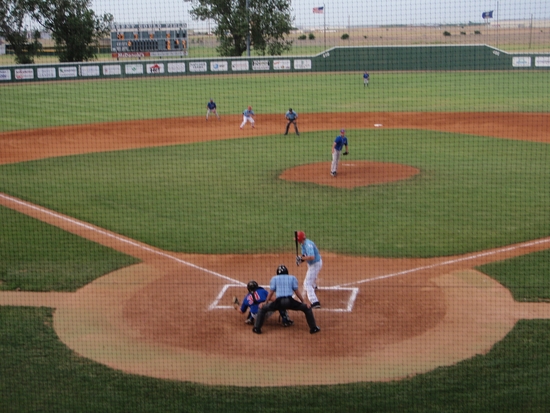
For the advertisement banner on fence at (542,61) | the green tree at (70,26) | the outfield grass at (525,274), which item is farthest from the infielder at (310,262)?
the green tree at (70,26)

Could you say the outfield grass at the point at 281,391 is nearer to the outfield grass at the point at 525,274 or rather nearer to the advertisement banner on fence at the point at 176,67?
the outfield grass at the point at 525,274

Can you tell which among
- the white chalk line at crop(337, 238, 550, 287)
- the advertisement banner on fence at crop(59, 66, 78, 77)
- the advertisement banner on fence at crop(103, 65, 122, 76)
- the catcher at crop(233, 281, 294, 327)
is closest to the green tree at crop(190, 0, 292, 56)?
the advertisement banner on fence at crop(103, 65, 122, 76)

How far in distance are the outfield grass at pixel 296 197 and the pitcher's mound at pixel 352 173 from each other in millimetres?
442

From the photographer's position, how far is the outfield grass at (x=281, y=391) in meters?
7.51

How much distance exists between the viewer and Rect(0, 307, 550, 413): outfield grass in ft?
24.6

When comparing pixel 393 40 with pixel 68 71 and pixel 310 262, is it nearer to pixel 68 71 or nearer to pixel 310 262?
pixel 68 71

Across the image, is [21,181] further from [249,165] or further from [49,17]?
[49,17]

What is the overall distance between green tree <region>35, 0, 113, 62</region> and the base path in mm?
36744

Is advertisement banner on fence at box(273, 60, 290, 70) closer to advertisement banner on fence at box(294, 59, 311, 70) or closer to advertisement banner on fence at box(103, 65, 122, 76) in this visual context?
advertisement banner on fence at box(294, 59, 311, 70)

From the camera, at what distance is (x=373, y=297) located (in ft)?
34.8

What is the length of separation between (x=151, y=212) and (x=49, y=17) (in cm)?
3662

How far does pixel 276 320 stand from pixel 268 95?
97.3 feet

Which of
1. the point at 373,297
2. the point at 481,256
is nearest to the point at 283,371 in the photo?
the point at 373,297

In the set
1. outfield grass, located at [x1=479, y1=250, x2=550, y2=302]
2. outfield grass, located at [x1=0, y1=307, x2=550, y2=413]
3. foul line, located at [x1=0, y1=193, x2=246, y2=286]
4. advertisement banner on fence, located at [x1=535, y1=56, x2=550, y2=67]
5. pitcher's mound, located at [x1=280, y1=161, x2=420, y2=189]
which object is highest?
advertisement banner on fence, located at [x1=535, y1=56, x2=550, y2=67]
